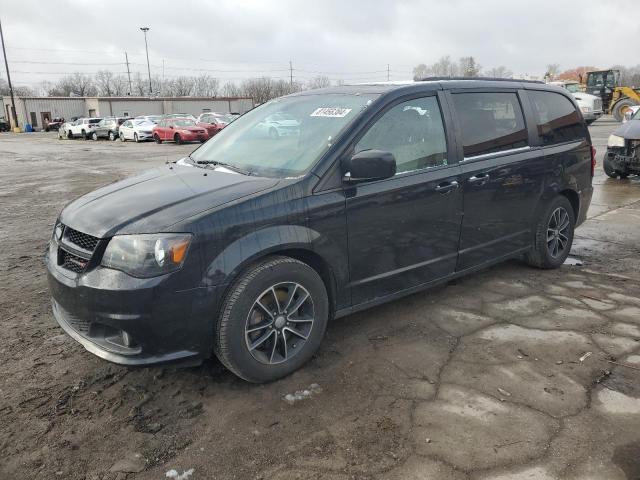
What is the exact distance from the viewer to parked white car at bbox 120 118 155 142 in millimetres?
31484

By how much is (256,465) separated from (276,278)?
1038mm

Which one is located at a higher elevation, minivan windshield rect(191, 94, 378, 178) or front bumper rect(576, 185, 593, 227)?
minivan windshield rect(191, 94, 378, 178)

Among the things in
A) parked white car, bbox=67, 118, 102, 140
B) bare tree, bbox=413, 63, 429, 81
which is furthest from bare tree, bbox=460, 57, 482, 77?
parked white car, bbox=67, 118, 102, 140

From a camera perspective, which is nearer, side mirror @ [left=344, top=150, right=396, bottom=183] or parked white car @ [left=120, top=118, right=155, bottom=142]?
side mirror @ [left=344, top=150, right=396, bottom=183]

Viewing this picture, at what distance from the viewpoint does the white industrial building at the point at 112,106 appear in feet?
189

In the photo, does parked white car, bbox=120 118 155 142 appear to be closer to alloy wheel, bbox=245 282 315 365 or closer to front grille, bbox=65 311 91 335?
front grille, bbox=65 311 91 335

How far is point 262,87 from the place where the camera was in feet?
278

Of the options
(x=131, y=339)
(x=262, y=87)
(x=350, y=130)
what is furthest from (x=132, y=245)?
(x=262, y=87)

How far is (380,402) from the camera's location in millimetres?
2938

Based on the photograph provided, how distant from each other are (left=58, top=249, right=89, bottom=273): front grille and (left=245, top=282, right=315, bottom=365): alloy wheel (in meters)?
1.00

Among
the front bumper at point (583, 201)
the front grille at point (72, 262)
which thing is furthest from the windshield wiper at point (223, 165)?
the front bumper at point (583, 201)

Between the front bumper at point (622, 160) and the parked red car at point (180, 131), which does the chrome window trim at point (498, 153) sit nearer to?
the front bumper at point (622, 160)

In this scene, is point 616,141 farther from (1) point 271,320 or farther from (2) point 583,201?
(1) point 271,320

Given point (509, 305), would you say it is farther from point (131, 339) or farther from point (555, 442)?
point (131, 339)
